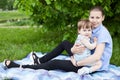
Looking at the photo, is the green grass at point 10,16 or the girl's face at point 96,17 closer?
the girl's face at point 96,17

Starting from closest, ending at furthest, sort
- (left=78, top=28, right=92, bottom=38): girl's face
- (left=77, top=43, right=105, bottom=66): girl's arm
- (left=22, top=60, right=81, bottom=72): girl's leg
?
(left=77, top=43, right=105, bottom=66): girl's arm
(left=78, top=28, right=92, bottom=38): girl's face
(left=22, top=60, right=81, bottom=72): girl's leg

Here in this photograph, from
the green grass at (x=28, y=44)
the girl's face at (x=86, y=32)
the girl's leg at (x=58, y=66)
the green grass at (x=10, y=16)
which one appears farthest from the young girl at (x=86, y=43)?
the green grass at (x=10, y=16)

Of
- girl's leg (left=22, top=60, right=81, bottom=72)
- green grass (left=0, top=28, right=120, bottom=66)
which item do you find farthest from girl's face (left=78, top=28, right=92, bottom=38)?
green grass (left=0, top=28, right=120, bottom=66)

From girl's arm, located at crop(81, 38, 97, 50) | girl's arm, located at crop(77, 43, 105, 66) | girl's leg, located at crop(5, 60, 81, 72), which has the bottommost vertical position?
girl's leg, located at crop(5, 60, 81, 72)

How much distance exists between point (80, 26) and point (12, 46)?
3.29 m

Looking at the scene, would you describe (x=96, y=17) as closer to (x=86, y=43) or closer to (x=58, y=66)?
(x=86, y=43)

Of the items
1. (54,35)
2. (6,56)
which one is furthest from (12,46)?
(54,35)

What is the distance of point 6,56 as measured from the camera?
788cm

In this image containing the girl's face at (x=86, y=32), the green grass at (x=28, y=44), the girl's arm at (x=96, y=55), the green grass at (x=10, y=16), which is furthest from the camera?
the green grass at (x=10, y=16)

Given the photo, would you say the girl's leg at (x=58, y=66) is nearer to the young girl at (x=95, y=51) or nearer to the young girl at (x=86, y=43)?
the young girl at (x=95, y=51)

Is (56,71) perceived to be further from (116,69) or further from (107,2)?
(107,2)

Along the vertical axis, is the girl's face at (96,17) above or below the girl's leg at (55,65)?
above

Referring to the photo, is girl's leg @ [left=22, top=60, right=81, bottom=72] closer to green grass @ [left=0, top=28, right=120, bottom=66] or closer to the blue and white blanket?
the blue and white blanket

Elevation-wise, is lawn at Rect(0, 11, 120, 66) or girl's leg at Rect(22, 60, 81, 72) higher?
girl's leg at Rect(22, 60, 81, 72)
